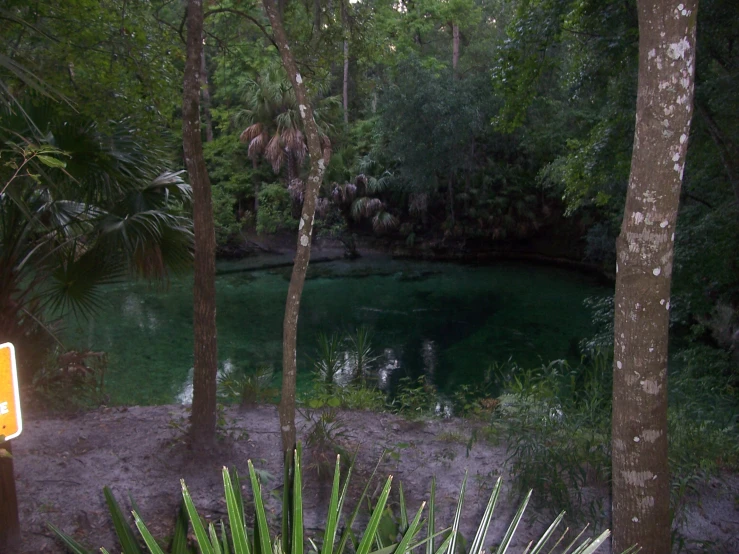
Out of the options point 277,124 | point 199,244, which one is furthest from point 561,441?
point 277,124

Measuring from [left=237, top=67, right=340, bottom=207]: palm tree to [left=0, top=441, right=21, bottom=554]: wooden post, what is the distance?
56.2 feet

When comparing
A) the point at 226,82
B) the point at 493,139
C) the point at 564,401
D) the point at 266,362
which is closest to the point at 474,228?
the point at 493,139

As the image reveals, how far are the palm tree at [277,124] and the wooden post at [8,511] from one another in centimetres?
1714

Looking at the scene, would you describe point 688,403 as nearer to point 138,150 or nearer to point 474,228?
point 138,150

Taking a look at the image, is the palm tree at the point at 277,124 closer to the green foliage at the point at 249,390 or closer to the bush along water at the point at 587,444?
the green foliage at the point at 249,390

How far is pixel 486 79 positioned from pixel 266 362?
1230cm

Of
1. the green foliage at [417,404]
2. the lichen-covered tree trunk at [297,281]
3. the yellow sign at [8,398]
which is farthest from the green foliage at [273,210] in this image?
the yellow sign at [8,398]

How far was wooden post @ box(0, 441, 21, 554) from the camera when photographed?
3.46 metres

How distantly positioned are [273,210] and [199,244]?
676 inches

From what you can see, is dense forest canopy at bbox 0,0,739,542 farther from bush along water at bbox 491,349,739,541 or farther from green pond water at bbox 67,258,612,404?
green pond water at bbox 67,258,612,404

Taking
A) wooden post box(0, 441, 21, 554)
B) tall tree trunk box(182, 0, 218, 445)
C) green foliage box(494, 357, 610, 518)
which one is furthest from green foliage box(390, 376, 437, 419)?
wooden post box(0, 441, 21, 554)

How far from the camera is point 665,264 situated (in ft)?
8.44

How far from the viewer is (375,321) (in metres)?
15.0

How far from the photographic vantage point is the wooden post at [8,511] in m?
3.46
